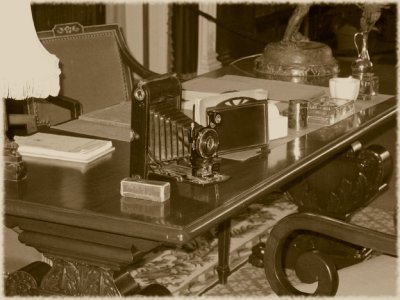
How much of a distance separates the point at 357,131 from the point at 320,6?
26.0 ft

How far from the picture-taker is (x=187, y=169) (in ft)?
9.28

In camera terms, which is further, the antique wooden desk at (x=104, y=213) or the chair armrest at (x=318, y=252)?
the chair armrest at (x=318, y=252)

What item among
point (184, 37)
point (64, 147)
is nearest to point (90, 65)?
point (64, 147)

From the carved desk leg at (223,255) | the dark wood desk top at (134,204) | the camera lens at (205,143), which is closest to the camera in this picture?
the dark wood desk top at (134,204)

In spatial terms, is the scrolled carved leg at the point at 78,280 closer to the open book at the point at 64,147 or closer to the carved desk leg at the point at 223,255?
the open book at the point at 64,147

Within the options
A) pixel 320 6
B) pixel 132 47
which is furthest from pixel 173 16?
pixel 320 6

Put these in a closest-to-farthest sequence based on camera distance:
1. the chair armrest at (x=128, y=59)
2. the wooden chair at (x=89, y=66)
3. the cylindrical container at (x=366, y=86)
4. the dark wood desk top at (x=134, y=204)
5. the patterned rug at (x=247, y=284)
Answer: the dark wood desk top at (x=134, y=204)
the cylindrical container at (x=366, y=86)
the patterned rug at (x=247, y=284)
the wooden chair at (x=89, y=66)
the chair armrest at (x=128, y=59)

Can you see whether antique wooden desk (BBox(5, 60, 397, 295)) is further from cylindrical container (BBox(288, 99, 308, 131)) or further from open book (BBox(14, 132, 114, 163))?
cylindrical container (BBox(288, 99, 308, 131))

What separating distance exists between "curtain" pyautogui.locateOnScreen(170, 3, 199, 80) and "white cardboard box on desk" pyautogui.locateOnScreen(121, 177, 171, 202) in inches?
220

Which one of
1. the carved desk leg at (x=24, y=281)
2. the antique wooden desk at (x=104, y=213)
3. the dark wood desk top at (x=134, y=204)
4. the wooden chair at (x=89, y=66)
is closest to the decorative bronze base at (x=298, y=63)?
the wooden chair at (x=89, y=66)

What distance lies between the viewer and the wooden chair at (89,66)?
4641 millimetres

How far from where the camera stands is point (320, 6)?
1115 centimetres

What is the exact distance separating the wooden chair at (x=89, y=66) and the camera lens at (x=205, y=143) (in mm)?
1887

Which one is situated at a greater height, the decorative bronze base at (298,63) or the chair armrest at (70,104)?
the decorative bronze base at (298,63)
